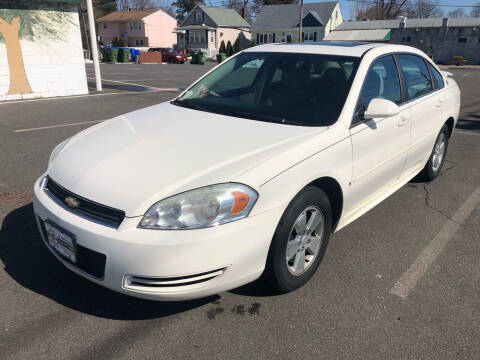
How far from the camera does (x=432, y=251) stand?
3.51 m

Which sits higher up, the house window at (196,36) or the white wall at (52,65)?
the house window at (196,36)

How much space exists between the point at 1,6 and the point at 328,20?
52.5 meters

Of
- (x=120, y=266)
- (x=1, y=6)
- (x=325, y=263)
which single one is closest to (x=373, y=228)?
(x=325, y=263)

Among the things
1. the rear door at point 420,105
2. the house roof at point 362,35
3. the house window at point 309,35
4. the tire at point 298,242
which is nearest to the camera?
the tire at point 298,242

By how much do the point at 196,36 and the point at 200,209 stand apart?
60.6 meters

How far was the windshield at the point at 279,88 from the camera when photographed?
3168mm

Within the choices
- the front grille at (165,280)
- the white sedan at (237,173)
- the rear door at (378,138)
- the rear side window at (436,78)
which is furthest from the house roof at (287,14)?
the front grille at (165,280)

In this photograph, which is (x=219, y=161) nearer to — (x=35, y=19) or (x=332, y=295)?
(x=332, y=295)

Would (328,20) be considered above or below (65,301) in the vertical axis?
above

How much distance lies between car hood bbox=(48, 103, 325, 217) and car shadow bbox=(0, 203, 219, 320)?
79 cm

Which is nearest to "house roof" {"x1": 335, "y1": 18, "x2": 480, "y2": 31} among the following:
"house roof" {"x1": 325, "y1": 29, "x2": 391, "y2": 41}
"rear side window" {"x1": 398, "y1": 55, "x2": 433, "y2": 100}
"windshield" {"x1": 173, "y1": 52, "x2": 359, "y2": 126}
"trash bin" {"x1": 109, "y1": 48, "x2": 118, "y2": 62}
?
"house roof" {"x1": 325, "y1": 29, "x2": 391, "y2": 41}

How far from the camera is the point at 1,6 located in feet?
35.7

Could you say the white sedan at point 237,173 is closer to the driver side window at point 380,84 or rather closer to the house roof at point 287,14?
the driver side window at point 380,84

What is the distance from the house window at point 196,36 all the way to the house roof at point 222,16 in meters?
2.60
